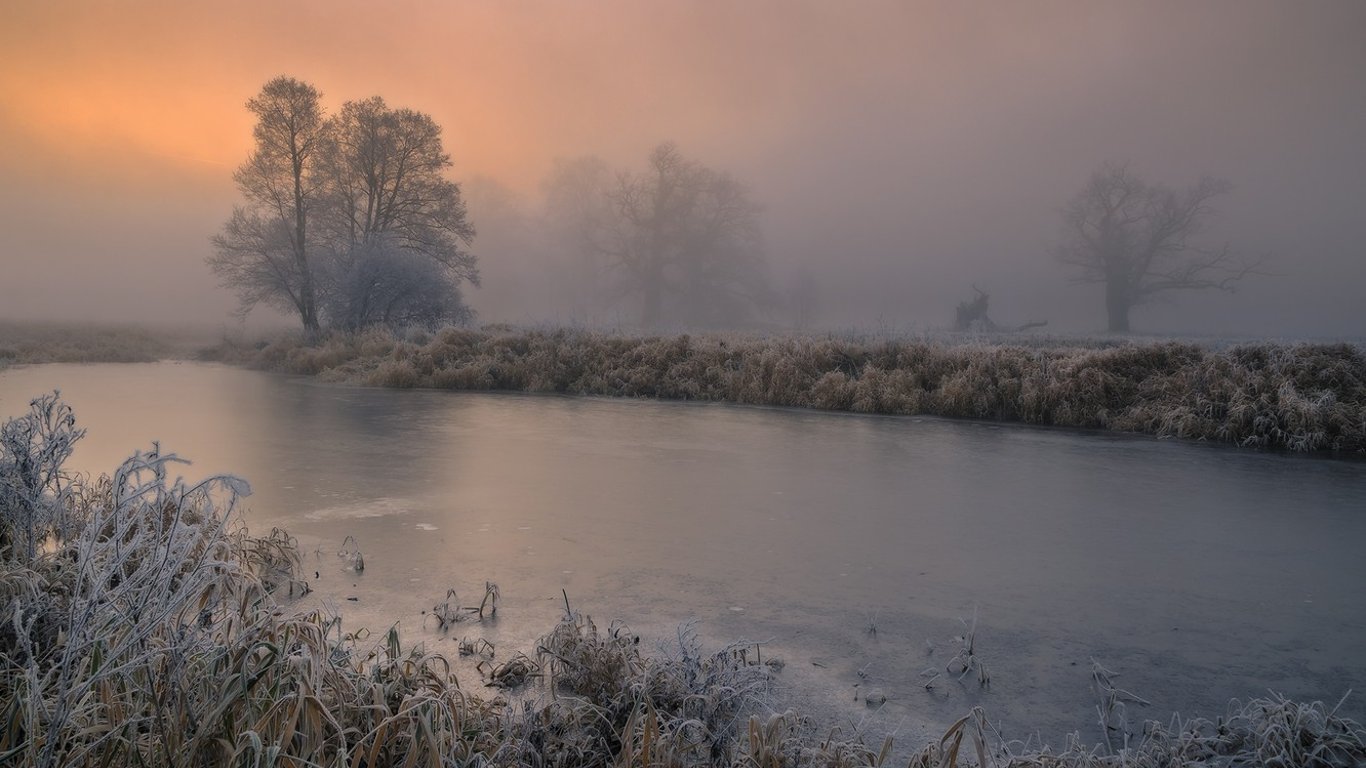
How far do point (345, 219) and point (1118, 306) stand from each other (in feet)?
91.8

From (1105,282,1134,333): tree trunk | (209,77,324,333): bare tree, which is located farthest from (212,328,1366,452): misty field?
(1105,282,1134,333): tree trunk

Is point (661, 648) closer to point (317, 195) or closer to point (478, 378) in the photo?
point (478, 378)

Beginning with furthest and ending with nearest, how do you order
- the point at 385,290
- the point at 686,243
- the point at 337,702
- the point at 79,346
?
Answer: the point at 686,243, the point at 79,346, the point at 385,290, the point at 337,702

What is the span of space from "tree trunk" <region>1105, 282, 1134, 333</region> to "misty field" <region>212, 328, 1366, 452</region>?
1702cm

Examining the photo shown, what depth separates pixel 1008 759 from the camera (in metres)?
2.09

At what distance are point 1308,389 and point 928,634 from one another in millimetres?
7996

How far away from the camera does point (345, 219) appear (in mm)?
24531

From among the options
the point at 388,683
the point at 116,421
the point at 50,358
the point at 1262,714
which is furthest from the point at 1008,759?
the point at 50,358

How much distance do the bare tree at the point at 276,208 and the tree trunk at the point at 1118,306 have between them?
28.0 meters

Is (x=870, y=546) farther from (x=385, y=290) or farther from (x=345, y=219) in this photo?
(x=345, y=219)

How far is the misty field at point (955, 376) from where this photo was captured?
849 cm

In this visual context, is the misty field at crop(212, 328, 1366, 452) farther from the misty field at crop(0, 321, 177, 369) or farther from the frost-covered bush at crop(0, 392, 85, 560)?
the frost-covered bush at crop(0, 392, 85, 560)

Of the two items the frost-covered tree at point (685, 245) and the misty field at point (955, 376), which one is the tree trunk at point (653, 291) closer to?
the frost-covered tree at point (685, 245)

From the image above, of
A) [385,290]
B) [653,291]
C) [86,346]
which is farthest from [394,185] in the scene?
[653,291]
